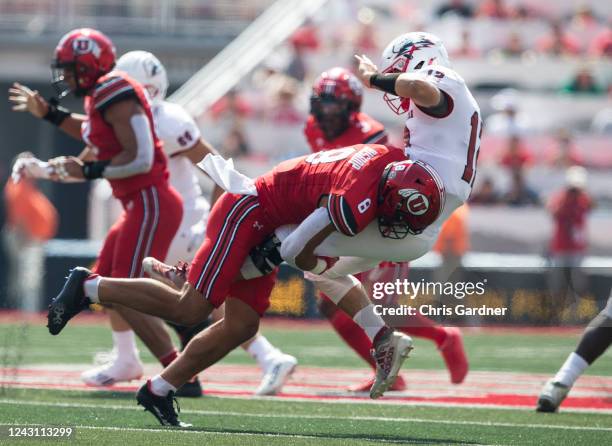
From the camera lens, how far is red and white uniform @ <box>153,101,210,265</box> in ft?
25.1

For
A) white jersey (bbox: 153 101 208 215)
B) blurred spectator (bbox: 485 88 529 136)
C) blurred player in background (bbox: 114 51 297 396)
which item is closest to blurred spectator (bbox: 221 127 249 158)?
blurred spectator (bbox: 485 88 529 136)

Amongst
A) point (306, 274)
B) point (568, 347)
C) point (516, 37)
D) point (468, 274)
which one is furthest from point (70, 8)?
point (306, 274)

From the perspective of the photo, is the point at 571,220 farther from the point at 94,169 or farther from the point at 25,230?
the point at 94,169

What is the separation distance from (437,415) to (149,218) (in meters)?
1.85

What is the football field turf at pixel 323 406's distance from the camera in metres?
5.60

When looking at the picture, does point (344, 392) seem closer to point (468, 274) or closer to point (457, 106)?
point (457, 106)

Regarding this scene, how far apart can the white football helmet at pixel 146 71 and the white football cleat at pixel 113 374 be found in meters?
1.56

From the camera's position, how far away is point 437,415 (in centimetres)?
652

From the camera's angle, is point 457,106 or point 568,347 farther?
point 568,347

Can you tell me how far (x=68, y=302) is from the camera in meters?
5.84

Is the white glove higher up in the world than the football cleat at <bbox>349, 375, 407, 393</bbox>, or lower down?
higher up

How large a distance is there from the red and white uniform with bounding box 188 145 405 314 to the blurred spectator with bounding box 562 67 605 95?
12.0m

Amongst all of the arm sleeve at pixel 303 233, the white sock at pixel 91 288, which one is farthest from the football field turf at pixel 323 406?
the arm sleeve at pixel 303 233

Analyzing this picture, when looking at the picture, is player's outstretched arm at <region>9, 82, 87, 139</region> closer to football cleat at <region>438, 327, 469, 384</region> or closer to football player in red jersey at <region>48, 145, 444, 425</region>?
football player in red jersey at <region>48, 145, 444, 425</region>
